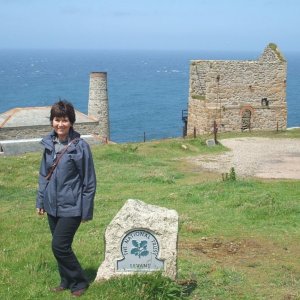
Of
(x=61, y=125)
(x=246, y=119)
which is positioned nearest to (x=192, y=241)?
(x=61, y=125)

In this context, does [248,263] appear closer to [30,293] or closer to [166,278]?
[166,278]

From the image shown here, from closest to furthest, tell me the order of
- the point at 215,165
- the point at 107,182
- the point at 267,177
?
the point at 107,182 < the point at 267,177 < the point at 215,165

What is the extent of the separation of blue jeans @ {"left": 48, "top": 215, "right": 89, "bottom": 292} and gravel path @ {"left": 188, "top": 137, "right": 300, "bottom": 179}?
14.0 m

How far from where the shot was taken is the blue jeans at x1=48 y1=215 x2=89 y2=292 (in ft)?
21.3

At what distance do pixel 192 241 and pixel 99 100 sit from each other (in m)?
37.1

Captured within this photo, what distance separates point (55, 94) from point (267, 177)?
96774 millimetres

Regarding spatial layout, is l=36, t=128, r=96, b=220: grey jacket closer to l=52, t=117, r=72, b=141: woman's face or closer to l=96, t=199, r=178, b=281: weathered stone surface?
l=52, t=117, r=72, b=141: woman's face

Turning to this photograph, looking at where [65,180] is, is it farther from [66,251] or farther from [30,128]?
[30,128]

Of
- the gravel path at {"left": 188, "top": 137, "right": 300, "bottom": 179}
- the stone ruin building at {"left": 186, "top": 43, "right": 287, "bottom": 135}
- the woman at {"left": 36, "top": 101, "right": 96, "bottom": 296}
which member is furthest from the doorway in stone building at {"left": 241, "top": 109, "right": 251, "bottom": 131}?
the woman at {"left": 36, "top": 101, "right": 96, "bottom": 296}

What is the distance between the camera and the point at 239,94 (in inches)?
1377

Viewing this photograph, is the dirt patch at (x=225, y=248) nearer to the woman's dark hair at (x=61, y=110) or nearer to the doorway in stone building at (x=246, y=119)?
the woman's dark hair at (x=61, y=110)

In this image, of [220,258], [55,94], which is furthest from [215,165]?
[55,94]

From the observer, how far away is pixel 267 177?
20031mm

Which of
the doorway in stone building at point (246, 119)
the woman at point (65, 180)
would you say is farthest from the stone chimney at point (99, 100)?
the woman at point (65, 180)
